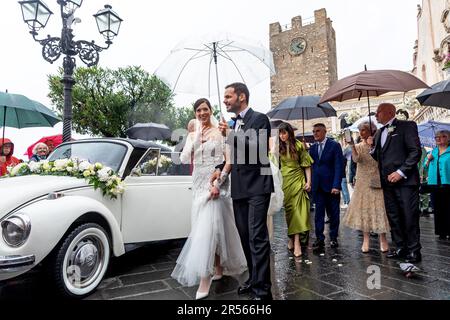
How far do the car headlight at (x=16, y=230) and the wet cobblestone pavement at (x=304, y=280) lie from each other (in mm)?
669

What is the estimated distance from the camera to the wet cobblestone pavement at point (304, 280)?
3.14 meters

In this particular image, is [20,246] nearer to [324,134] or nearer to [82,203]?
[82,203]

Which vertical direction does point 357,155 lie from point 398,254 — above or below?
above

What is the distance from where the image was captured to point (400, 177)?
13.3ft

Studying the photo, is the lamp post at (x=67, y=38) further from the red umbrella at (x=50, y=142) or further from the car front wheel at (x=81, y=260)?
the car front wheel at (x=81, y=260)

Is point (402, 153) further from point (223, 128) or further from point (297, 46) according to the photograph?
point (297, 46)

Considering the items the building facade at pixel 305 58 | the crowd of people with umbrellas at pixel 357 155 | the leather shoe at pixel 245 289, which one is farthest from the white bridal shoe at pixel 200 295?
the building facade at pixel 305 58

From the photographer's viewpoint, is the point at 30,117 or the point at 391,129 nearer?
the point at 391,129

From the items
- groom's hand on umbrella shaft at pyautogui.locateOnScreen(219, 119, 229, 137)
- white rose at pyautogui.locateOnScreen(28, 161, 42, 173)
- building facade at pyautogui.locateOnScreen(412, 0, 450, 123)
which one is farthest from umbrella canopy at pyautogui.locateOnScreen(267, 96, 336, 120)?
building facade at pyautogui.locateOnScreen(412, 0, 450, 123)

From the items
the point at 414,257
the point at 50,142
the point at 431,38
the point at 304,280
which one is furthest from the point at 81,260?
the point at 431,38

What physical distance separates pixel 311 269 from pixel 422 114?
48.9 feet

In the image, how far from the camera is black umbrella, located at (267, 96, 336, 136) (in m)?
6.76

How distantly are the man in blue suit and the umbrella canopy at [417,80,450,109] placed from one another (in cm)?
207

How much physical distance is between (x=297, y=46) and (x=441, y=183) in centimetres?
4292
